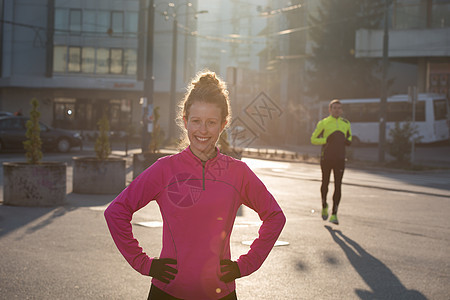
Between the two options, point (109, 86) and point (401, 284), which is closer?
point (401, 284)

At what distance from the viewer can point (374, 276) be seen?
22.4ft

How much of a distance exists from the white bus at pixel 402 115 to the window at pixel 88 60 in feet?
70.2

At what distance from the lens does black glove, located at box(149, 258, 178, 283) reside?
2836 mm

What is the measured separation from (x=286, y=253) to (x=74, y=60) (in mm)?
51099

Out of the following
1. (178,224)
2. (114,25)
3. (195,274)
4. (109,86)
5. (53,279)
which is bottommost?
(53,279)

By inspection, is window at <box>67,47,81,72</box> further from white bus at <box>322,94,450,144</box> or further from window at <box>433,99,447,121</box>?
window at <box>433,99,447,121</box>

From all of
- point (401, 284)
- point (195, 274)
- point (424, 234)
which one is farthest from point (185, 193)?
point (424, 234)

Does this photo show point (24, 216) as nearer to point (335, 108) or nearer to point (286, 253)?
point (286, 253)

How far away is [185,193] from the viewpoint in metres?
2.90

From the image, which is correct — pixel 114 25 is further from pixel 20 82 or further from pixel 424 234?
pixel 424 234

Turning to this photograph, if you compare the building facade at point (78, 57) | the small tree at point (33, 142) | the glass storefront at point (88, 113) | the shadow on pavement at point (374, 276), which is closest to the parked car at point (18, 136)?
the small tree at point (33, 142)

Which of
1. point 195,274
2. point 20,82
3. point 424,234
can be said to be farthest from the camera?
point 20,82

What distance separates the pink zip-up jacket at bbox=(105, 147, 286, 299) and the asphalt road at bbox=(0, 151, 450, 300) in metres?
3.02

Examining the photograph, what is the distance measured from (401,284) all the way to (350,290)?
0.59m
